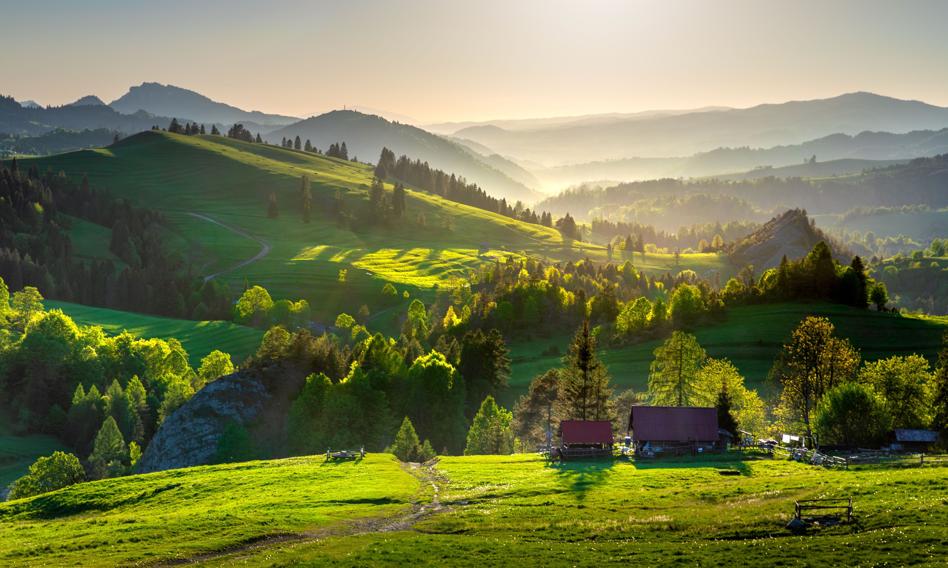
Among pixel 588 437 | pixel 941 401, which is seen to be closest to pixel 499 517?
pixel 588 437

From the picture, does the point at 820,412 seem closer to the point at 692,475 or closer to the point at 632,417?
the point at 632,417

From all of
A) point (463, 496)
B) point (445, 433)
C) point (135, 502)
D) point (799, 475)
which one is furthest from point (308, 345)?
point (799, 475)

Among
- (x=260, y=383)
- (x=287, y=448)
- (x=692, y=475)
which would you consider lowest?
(x=287, y=448)

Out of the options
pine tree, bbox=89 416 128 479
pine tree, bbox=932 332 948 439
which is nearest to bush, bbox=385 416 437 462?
pine tree, bbox=89 416 128 479

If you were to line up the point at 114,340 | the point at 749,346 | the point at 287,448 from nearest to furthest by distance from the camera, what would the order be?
the point at 287,448
the point at 749,346
the point at 114,340

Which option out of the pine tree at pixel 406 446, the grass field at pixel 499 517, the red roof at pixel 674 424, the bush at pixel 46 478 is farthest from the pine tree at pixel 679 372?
the bush at pixel 46 478

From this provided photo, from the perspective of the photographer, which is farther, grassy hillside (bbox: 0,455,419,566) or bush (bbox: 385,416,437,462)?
bush (bbox: 385,416,437,462)

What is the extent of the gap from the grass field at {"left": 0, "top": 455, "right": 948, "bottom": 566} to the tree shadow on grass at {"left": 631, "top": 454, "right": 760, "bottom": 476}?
330 millimetres

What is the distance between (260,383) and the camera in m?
116

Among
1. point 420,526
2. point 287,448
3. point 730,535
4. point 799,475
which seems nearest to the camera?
point 730,535

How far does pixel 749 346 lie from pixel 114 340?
15582 centimetres

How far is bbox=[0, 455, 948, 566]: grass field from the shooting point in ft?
132

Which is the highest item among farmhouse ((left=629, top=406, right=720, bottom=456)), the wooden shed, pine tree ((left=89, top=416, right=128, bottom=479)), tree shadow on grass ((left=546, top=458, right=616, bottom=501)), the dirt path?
the wooden shed

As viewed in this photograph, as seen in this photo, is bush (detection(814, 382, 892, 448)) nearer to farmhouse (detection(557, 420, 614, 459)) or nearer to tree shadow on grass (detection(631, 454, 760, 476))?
tree shadow on grass (detection(631, 454, 760, 476))
